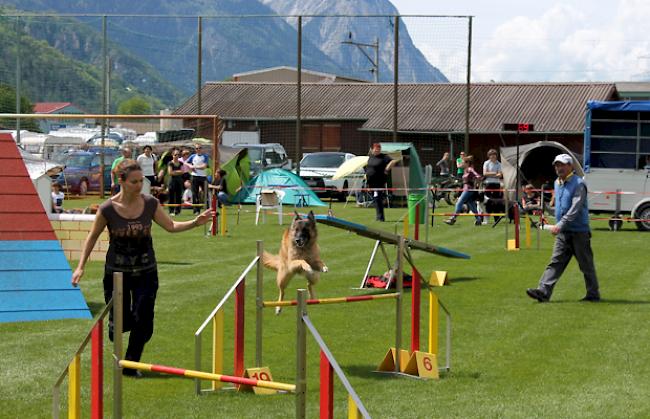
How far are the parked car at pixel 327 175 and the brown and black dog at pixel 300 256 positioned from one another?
23.8 meters

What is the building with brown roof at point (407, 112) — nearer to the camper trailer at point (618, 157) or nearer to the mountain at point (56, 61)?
the mountain at point (56, 61)

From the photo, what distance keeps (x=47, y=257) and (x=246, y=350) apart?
2526mm

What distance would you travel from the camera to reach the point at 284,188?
Result: 3259 centimetres

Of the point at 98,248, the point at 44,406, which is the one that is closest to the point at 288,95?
the point at 98,248

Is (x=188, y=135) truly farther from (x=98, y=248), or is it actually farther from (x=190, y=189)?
(x=98, y=248)

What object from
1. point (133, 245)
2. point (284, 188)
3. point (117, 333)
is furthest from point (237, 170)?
point (117, 333)

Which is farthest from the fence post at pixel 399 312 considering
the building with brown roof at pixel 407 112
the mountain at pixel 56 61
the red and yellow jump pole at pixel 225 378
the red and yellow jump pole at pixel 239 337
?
the building with brown roof at pixel 407 112

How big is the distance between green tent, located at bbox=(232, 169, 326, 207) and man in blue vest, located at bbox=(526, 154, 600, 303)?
18381 mm

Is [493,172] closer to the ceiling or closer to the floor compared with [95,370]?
closer to the ceiling

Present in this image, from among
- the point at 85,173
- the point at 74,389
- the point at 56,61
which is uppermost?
the point at 56,61

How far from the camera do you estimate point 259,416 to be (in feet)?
26.5

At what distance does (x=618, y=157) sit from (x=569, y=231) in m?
15.2

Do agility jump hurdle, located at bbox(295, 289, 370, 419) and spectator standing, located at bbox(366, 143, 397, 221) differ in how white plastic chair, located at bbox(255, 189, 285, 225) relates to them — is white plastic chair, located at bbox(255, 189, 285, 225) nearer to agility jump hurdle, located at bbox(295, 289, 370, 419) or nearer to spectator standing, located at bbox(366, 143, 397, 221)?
spectator standing, located at bbox(366, 143, 397, 221)

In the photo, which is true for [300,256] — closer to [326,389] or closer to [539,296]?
[539,296]
